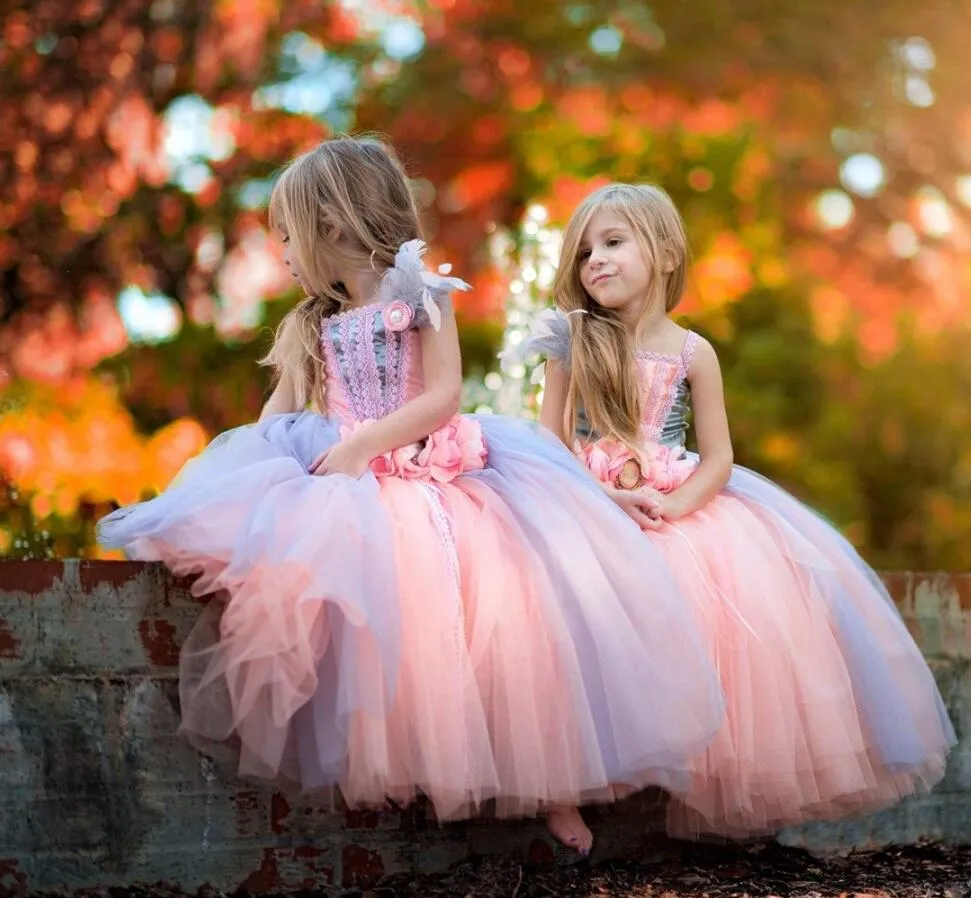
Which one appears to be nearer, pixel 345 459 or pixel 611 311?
pixel 345 459

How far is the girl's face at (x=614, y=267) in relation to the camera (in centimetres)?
339

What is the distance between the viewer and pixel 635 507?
122 inches

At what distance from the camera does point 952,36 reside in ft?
34.6

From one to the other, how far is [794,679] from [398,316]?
3.58ft

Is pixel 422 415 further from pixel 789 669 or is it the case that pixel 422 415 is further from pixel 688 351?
pixel 789 669

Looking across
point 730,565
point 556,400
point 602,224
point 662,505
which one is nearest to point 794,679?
point 730,565

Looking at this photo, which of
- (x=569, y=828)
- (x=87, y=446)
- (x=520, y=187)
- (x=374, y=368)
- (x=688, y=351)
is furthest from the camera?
(x=520, y=187)

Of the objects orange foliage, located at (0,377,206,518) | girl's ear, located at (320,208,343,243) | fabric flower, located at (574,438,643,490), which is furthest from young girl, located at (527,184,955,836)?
orange foliage, located at (0,377,206,518)

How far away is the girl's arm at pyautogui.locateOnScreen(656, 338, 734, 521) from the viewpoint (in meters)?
3.17

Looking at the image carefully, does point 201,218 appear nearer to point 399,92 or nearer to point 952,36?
point 399,92

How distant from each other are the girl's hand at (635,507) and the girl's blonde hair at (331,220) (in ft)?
2.21

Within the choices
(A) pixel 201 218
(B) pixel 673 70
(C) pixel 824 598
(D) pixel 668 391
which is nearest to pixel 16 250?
(A) pixel 201 218

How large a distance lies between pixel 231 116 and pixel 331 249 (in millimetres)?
5563

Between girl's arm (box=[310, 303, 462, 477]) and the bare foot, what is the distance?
773 mm
